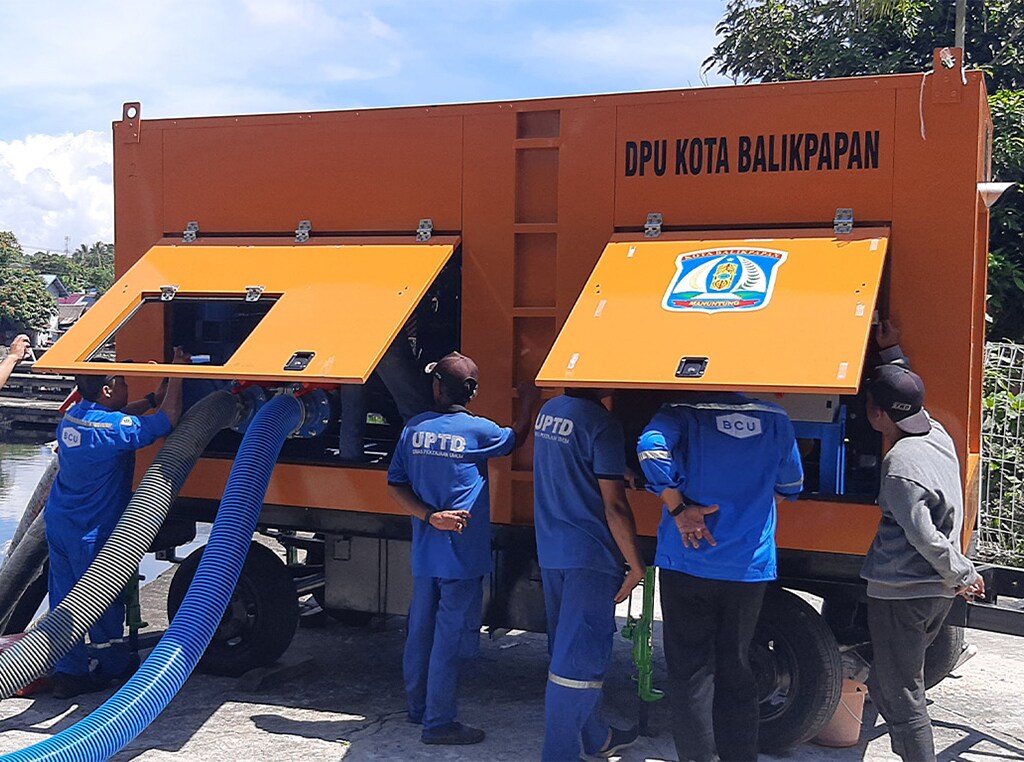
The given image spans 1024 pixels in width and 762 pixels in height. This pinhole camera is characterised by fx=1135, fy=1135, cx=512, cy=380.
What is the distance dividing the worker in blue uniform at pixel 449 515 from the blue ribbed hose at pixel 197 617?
0.66 meters

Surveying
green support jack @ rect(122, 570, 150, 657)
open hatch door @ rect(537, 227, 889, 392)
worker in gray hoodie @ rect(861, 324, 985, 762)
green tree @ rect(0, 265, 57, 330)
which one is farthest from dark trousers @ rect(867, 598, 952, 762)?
green tree @ rect(0, 265, 57, 330)

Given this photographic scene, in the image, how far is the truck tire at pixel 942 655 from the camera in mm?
5445

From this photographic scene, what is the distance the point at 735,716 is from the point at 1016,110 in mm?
8941

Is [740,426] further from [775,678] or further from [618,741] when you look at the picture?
[618,741]

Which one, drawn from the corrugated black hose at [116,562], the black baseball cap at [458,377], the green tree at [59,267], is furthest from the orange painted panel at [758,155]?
the green tree at [59,267]

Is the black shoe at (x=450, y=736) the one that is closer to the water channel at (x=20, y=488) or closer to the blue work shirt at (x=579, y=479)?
the blue work shirt at (x=579, y=479)

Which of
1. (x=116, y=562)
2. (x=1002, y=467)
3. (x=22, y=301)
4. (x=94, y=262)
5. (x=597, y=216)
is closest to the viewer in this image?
(x=116, y=562)

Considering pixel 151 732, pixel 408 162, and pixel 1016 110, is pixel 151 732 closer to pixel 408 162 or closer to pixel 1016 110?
pixel 408 162

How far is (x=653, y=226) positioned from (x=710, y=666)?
1911 millimetres

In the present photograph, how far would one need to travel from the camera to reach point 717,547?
411 cm

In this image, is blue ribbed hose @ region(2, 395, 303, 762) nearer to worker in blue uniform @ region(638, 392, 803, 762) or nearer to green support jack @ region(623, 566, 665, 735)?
green support jack @ region(623, 566, 665, 735)

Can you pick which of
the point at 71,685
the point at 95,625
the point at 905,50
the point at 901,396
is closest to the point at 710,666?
the point at 901,396

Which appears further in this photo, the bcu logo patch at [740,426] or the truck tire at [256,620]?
the truck tire at [256,620]

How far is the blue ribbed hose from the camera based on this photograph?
14.1 feet
